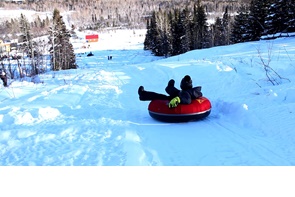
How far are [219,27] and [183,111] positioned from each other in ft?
139

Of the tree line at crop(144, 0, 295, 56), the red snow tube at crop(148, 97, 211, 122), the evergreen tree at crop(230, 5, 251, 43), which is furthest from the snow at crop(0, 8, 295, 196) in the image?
the evergreen tree at crop(230, 5, 251, 43)

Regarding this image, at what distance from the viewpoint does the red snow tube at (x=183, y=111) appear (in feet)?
17.1


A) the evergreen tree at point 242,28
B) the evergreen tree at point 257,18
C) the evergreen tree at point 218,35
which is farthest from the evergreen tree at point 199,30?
the evergreen tree at point 257,18

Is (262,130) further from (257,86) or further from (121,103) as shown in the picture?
(121,103)

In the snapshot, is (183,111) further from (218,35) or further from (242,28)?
(218,35)

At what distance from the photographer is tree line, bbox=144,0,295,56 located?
22.3 m

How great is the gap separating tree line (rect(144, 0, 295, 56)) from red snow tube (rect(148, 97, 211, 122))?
1053 cm

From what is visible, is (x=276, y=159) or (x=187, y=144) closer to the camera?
(x=276, y=159)

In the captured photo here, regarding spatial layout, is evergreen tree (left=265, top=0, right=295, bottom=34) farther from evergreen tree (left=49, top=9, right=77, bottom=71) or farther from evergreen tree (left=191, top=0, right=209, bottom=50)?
evergreen tree (left=49, top=9, right=77, bottom=71)

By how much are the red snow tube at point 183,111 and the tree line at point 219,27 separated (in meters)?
10.5

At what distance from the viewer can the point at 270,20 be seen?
76.4ft

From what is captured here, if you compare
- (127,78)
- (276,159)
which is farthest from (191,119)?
(127,78)
